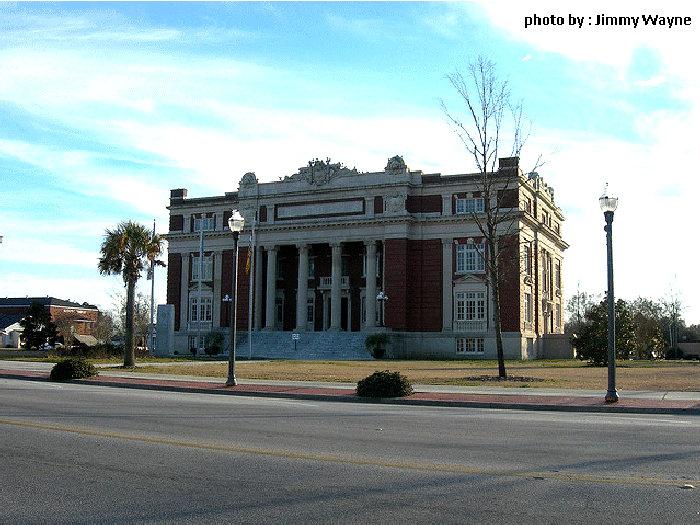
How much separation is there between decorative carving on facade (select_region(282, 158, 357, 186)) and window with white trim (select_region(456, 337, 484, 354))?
16.7 metres

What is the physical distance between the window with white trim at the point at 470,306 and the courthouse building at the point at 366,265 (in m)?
0.08

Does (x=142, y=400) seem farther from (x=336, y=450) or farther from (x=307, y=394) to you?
(x=336, y=450)

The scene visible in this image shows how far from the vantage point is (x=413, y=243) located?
64500 millimetres

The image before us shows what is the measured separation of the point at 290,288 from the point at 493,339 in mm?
19806

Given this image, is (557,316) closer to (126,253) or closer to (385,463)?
(126,253)

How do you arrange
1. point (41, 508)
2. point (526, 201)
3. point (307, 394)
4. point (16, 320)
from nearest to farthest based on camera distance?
point (41, 508)
point (307, 394)
point (526, 201)
point (16, 320)

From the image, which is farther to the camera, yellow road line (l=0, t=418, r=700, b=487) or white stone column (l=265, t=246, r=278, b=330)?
white stone column (l=265, t=246, r=278, b=330)

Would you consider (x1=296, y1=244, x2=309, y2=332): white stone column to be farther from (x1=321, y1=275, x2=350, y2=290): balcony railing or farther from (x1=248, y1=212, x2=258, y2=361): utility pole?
(x1=248, y1=212, x2=258, y2=361): utility pole

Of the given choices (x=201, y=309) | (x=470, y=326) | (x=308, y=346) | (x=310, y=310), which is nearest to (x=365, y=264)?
(x=310, y=310)

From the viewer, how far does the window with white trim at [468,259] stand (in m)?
62.3

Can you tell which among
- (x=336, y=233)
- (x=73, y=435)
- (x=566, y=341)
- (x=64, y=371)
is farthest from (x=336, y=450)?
(x=566, y=341)

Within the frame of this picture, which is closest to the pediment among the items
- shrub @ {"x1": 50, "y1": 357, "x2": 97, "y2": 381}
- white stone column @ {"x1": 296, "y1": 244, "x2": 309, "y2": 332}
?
white stone column @ {"x1": 296, "y1": 244, "x2": 309, "y2": 332}

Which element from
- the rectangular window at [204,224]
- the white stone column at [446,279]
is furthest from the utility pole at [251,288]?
the white stone column at [446,279]

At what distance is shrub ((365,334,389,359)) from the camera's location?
5950 centimetres
